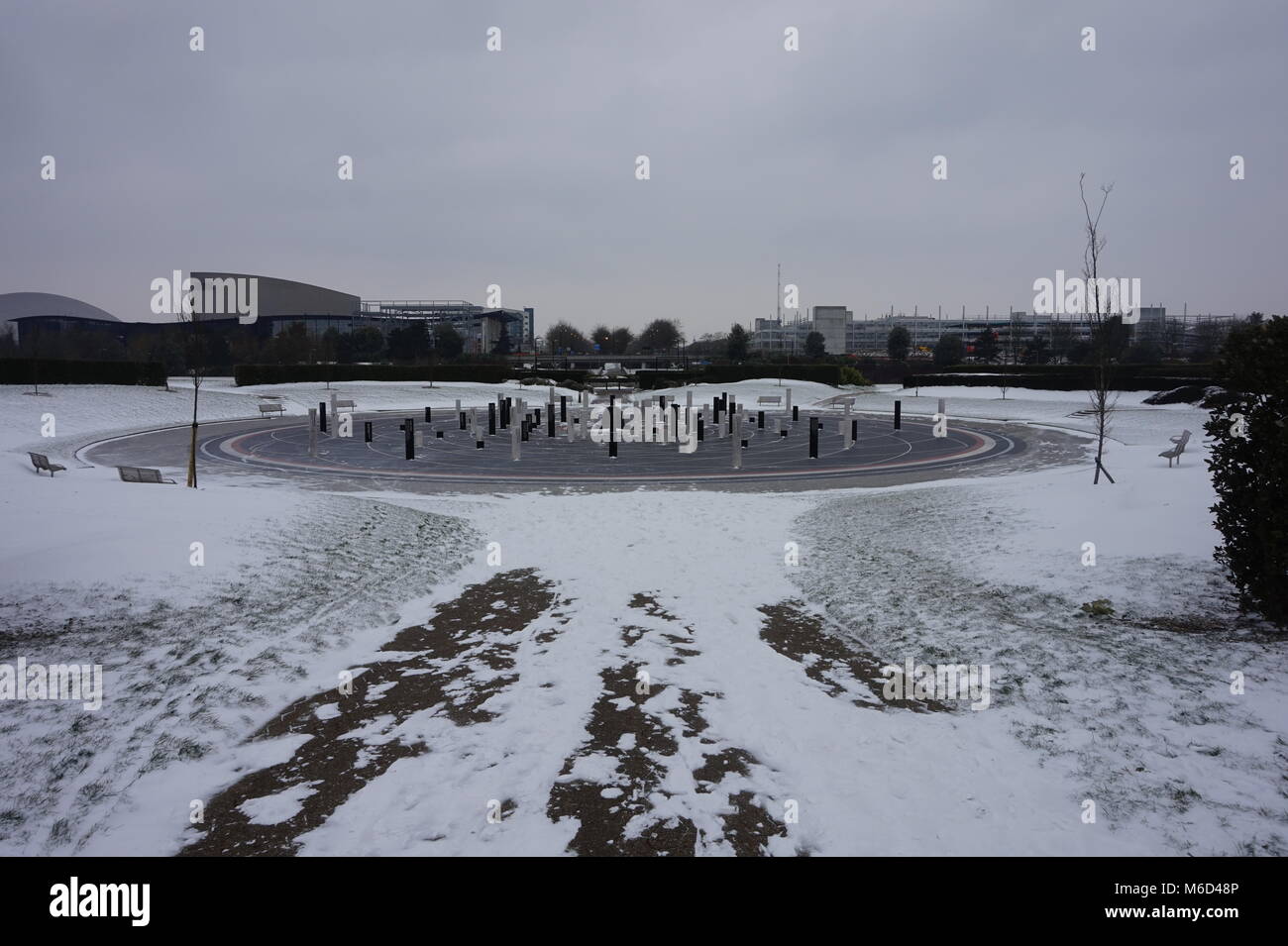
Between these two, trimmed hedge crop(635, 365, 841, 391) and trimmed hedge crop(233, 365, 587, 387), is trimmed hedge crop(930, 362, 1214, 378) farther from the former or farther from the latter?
trimmed hedge crop(233, 365, 587, 387)

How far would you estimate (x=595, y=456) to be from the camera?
2333 centimetres

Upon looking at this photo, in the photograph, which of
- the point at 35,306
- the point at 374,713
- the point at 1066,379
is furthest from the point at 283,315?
the point at 374,713

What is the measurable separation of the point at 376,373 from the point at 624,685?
5911cm

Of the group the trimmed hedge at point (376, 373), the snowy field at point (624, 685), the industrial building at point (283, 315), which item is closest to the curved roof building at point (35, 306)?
the industrial building at point (283, 315)

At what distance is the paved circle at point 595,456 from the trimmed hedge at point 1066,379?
2348 centimetres

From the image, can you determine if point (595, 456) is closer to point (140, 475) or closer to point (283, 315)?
point (140, 475)

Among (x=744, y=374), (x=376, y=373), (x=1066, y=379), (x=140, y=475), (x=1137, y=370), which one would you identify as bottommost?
(x=140, y=475)

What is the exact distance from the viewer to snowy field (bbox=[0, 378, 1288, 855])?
4488 mm

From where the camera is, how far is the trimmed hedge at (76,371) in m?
39.7

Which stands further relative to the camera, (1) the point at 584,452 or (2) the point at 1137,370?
(2) the point at 1137,370
